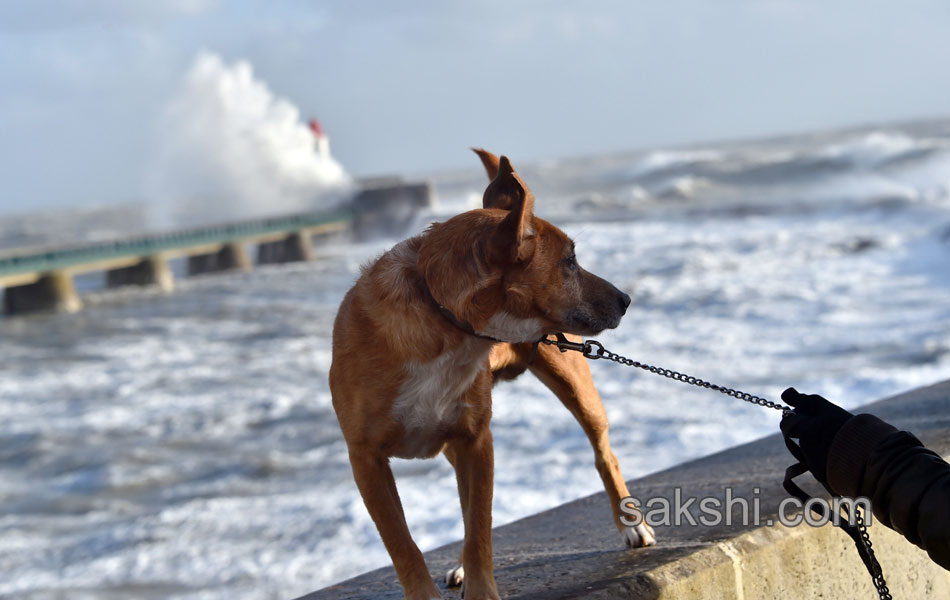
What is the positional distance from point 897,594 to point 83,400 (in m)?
11.2

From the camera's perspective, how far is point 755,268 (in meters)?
20.0

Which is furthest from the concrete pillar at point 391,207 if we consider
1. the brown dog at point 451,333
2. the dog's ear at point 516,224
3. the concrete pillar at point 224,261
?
the dog's ear at point 516,224

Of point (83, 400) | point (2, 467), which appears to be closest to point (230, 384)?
point (83, 400)

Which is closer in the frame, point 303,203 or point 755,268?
point 755,268

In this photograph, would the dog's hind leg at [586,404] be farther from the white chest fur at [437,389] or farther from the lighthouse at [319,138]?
the lighthouse at [319,138]

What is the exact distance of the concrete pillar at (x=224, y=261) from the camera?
107 feet

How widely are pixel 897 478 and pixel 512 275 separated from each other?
1.01m

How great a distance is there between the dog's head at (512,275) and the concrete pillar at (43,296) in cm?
2490

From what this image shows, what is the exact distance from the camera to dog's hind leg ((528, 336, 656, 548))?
10.4ft

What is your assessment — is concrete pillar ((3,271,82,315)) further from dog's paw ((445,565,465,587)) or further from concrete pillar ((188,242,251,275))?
dog's paw ((445,565,465,587))

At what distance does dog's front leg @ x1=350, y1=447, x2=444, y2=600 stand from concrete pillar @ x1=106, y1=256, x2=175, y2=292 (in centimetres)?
2731

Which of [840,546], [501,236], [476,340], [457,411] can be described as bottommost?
[840,546]

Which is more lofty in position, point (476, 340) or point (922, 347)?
point (476, 340)

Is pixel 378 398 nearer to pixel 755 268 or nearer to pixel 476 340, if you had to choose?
pixel 476 340
